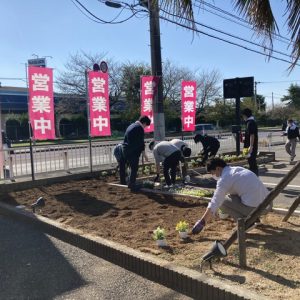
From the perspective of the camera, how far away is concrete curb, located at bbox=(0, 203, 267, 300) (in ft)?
11.6

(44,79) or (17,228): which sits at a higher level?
(44,79)

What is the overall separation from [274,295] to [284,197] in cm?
473

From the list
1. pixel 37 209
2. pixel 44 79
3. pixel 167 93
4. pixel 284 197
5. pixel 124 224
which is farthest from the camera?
pixel 167 93

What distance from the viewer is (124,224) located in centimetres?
600

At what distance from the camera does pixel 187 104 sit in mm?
14148

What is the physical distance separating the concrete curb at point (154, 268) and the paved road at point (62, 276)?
7cm

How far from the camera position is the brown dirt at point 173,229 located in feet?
12.7

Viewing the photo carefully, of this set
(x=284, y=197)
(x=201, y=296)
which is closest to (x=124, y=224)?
(x=201, y=296)

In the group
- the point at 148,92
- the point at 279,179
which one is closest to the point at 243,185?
the point at 279,179

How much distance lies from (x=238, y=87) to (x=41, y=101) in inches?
289

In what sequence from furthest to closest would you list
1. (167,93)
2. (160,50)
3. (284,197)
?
(167,93)
(160,50)
(284,197)

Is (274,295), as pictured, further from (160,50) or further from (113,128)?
(113,128)

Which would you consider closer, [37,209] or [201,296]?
[201,296]

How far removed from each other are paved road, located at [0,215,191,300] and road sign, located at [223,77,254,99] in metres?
10.3
